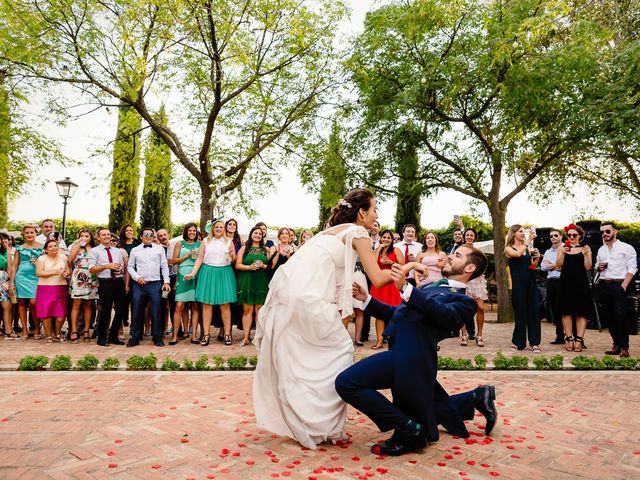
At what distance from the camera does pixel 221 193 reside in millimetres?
14625

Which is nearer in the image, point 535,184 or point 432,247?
point 432,247

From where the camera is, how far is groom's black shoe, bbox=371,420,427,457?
3369 mm

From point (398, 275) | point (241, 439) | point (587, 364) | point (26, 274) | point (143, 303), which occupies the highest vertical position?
point (26, 274)

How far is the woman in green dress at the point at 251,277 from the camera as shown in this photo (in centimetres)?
869

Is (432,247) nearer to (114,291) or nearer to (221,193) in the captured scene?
(114,291)

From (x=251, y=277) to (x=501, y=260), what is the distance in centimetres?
806

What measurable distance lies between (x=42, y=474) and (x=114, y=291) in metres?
5.80

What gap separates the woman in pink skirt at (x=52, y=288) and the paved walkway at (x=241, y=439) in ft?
12.0

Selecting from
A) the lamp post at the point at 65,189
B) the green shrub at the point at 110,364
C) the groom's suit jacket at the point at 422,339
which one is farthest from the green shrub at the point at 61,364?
the lamp post at the point at 65,189

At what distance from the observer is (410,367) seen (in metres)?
3.36

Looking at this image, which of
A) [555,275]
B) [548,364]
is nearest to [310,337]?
[548,364]

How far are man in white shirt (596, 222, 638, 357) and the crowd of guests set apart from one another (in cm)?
2

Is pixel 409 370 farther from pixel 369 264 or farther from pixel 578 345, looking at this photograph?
pixel 578 345

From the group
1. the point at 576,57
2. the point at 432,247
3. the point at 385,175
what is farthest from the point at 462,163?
the point at 432,247
